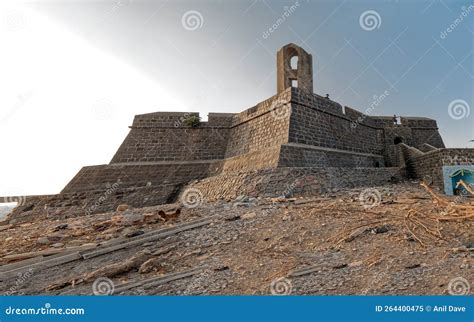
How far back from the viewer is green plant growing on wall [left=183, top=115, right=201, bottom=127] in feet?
53.2

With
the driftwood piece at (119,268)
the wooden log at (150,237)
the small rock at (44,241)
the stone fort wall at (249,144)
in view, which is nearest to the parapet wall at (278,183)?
the stone fort wall at (249,144)

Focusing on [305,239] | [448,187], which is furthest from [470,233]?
[448,187]

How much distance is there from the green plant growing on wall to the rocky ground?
9.94 m

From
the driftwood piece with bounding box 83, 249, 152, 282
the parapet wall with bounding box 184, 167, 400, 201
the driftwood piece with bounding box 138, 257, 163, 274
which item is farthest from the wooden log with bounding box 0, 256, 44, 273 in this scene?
the parapet wall with bounding box 184, 167, 400, 201

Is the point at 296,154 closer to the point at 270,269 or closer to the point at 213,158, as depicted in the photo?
the point at 213,158

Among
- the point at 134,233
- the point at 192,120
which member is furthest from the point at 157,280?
the point at 192,120

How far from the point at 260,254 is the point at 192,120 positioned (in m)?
12.7

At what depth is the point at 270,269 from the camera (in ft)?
13.2

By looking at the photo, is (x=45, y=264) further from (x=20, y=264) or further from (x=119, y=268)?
(x=119, y=268)

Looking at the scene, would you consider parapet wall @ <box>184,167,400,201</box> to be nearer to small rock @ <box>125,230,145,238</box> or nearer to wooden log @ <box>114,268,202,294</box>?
small rock @ <box>125,230,145,238</box>

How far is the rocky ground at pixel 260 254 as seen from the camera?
3.51 metres

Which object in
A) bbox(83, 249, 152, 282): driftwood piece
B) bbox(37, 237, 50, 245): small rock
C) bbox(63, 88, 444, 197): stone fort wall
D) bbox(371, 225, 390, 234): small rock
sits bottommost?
bbox(83, 249, 152, 282): driftwood piece

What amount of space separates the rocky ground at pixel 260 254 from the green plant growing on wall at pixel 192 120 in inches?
391

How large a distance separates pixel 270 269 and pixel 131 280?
82.8 inches
